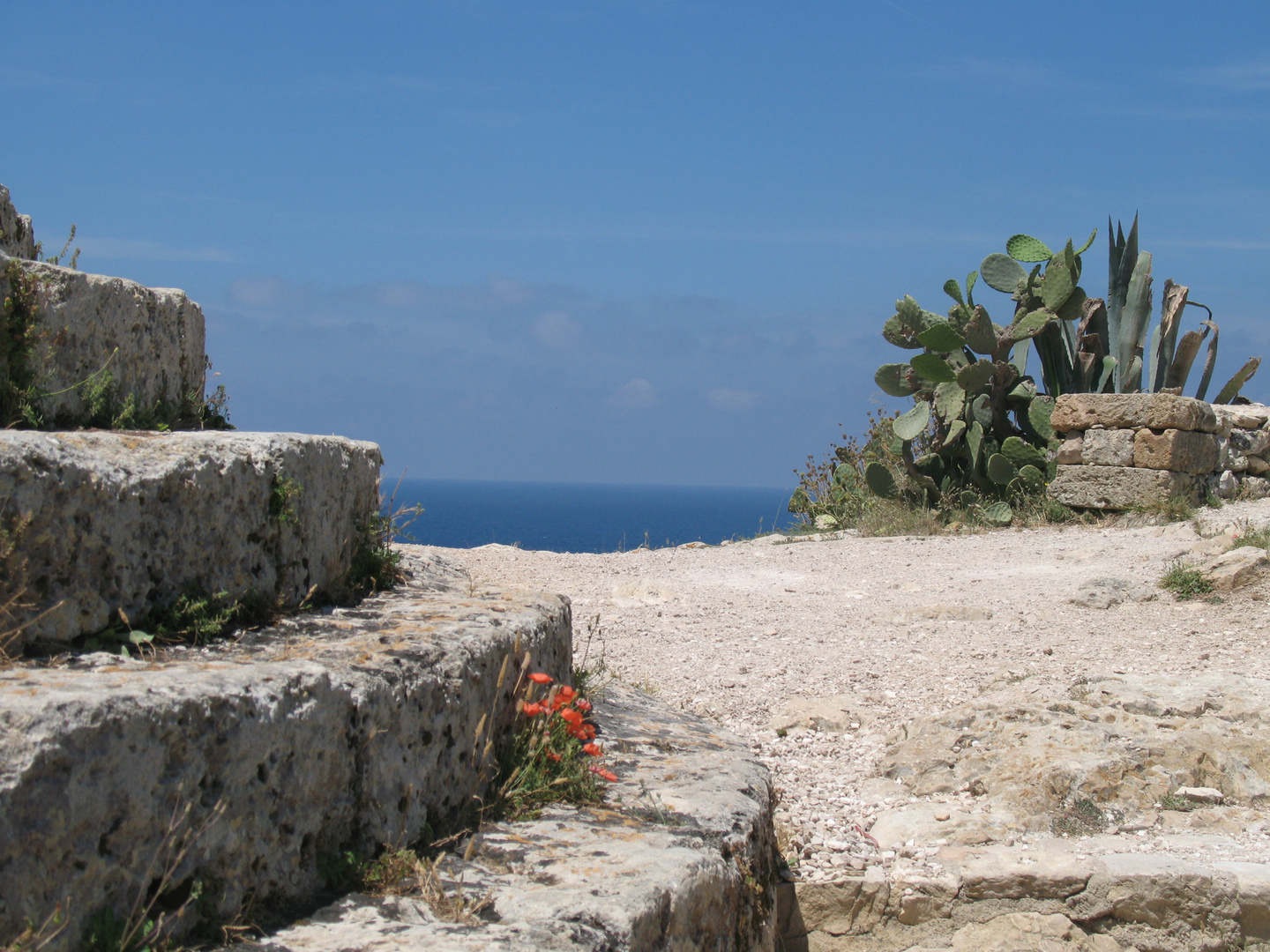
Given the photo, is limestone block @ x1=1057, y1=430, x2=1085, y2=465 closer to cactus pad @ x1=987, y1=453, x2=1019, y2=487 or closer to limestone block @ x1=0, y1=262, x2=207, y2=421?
cactus pad @ x1=987, y1=453, x2=1019, y2=487

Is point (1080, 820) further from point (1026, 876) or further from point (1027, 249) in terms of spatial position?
point (1027, 249)

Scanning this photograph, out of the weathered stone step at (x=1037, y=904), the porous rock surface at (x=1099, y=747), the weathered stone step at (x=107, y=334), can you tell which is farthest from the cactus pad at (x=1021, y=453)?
the weathered stone step at (x=107, y=334)

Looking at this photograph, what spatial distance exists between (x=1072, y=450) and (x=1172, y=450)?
38.5 inches

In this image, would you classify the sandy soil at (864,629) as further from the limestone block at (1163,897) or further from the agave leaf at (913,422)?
the agave leaf at (913,422)

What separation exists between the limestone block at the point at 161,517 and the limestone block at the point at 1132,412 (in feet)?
29.8

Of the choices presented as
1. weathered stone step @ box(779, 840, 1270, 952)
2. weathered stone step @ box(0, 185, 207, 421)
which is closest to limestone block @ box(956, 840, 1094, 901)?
weathered stone step @ box(779, 840, 1270, 952)

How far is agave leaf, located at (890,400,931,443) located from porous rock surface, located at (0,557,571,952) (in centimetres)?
915

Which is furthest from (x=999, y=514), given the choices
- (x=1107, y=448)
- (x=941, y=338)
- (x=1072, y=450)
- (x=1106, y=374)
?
(x=1106, y=374)

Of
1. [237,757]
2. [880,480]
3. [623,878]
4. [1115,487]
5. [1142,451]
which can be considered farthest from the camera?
[880,480]

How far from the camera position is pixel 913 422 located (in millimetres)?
11414

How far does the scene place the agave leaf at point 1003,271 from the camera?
1151 centimetres

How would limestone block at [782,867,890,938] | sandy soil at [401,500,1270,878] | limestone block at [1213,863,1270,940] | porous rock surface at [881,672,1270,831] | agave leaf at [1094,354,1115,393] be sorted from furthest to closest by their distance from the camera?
agave leaf at [1094,354,1115,393], sandy soil at [401,500,1270,878], porous rock surface at [881,672,1270,831], limestone block at [782,867,890,938], limestone block at [1213,863,1270,940]

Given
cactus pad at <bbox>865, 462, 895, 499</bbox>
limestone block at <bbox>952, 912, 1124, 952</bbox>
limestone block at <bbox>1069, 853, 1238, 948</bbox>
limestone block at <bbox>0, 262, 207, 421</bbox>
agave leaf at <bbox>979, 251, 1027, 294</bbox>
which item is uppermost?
agave leaf at <bbox>979, 251, 1027, 294</bbox>

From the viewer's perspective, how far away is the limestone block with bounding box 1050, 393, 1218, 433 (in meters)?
9.77
